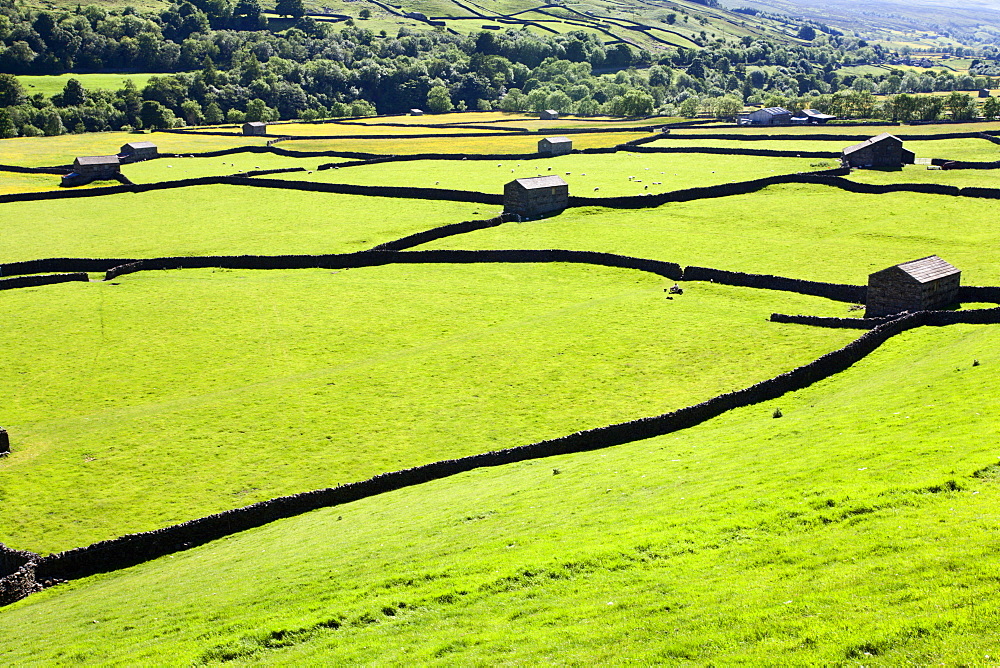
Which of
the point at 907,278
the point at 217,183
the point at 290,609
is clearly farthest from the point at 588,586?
the point at 217,183

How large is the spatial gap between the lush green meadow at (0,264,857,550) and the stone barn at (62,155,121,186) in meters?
50.7

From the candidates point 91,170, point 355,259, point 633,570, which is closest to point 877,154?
point 355,259

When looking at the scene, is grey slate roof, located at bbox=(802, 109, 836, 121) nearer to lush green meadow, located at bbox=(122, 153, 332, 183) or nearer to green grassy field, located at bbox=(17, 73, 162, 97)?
lush green meadow, located at bbox=(122, 153, 332, 183)

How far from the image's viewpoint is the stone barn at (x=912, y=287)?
1901 inches

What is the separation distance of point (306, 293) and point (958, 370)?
42784 millimetres

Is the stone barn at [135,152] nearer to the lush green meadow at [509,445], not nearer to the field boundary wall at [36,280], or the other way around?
the lush green meadow at [509,445]

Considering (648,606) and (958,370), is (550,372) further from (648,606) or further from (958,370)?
(648,606)

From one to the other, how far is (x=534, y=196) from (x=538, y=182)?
5.11 ft

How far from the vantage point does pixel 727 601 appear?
18.3 m

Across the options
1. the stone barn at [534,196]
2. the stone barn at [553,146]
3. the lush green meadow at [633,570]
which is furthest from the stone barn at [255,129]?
the lush green meadow at [633,570]

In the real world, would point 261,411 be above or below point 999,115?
below

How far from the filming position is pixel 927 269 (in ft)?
161

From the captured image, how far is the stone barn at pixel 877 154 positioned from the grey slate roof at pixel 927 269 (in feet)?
181

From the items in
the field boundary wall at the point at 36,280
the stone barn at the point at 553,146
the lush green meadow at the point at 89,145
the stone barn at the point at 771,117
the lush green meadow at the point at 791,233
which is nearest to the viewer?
Answer: the lush green meadow at the point at 791,233
